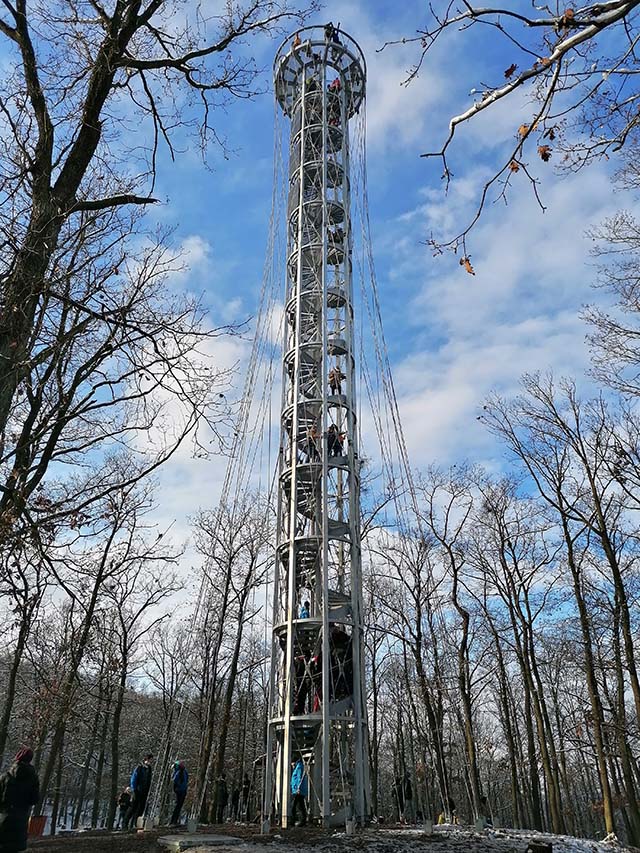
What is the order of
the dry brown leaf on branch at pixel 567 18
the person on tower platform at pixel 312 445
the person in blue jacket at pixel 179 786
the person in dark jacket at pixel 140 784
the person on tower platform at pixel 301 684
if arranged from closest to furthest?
the dry brown leaf on branch at pixel 567 18
the person on tower platform at pixel 301 684
the person in dark jacket at pixel 140 784
the person in blue jacket at pixel 179 786
the person on tower platform at pixel 312 445

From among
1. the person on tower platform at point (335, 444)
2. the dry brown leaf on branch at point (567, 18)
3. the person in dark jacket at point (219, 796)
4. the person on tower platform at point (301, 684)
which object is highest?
the person on tower platform at point (335, 444)

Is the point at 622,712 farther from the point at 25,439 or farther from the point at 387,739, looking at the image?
the point at 387,739

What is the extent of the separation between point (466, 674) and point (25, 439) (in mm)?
18213

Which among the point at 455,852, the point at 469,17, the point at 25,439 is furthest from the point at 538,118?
the point at 455,852

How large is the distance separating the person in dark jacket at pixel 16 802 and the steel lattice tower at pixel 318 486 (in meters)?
6.65

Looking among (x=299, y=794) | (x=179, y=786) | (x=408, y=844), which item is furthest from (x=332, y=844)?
(x=179, y=786)

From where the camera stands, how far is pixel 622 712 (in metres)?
19.2

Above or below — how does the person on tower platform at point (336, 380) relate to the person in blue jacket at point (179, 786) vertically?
above

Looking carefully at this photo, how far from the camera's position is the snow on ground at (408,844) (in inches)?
346

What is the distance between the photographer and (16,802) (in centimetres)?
705

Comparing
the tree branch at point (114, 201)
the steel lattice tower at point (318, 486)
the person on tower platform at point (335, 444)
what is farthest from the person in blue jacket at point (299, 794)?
the tree branch at point (114, 201)

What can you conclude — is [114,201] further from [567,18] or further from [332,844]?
[332,844]

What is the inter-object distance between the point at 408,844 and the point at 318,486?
7.63 meters

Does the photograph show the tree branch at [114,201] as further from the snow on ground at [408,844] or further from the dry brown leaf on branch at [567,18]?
the snow on ground at [408,844]
